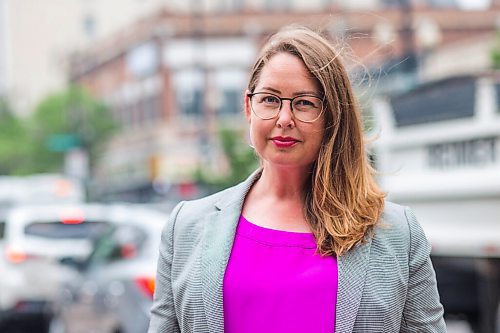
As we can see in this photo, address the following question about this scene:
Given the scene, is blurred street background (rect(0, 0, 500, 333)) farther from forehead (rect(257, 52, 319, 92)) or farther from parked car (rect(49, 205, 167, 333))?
forehead (rect(257, 52, 319, 92))

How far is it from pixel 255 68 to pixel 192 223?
0.43m

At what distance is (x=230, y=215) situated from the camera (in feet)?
9.55

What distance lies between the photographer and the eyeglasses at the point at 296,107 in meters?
2.84

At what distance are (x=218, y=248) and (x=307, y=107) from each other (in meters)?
0.41

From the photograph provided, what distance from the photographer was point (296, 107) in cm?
285

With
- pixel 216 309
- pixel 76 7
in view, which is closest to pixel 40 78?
pixel 76 7

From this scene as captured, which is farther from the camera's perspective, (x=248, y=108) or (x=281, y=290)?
(x=248, y=108)

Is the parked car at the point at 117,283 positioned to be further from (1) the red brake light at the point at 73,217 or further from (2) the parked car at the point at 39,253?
(1) the red brake light at the point at 73,217

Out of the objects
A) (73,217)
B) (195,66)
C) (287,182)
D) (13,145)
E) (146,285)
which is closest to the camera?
(287,182)

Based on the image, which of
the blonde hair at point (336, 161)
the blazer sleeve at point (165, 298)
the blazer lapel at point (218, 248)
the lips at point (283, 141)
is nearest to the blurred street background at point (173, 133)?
the blonde hair at point (336, 161)

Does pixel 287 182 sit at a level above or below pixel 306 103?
below

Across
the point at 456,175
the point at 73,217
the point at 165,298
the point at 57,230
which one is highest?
the point at 165,298

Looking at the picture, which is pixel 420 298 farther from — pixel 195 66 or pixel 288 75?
pixel 195 66

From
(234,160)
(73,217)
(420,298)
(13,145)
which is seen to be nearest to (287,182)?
(420,298)
